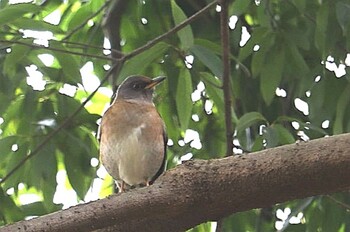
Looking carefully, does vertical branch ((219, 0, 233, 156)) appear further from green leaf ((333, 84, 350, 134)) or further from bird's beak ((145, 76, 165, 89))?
bird's beak ((145, 76, 165, 89))

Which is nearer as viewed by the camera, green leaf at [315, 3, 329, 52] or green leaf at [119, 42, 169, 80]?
green leaf at [119, 42, 169, 80]

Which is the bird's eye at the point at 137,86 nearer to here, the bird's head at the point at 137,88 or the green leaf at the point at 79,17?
the bird's head at the point at 137,88

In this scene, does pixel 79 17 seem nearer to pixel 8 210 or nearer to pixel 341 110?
pixel 8 210

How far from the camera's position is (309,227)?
12.7ft

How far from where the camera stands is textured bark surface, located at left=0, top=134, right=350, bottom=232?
2.45m

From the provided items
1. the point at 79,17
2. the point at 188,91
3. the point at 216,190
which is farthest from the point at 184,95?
the point at 216,190

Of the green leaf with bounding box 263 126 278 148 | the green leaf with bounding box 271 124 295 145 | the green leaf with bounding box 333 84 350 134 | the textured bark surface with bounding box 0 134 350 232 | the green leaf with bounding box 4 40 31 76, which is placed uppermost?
the green leaf with bounding box 4 40 31 76

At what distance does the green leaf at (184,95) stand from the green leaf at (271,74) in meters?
0.37

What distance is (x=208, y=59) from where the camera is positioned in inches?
138

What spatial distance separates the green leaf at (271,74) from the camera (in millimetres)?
3865

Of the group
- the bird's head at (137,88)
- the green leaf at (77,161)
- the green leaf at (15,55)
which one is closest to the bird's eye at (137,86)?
the bird's head at (137,88)

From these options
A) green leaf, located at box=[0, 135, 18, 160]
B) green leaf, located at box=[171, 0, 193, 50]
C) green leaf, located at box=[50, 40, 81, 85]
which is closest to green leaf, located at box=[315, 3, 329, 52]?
green leaf, located at box=[171, 0, 193, 50]

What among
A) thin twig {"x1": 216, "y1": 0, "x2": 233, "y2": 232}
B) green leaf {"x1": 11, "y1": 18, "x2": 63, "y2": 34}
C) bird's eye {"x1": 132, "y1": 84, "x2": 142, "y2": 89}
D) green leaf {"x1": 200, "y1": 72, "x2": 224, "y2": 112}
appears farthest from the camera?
bird's eye {"x1": 132, "y1": 84, "x2": 142, "y2": 89}

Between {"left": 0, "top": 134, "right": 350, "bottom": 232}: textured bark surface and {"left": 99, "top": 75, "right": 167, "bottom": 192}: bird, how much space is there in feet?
5.78
